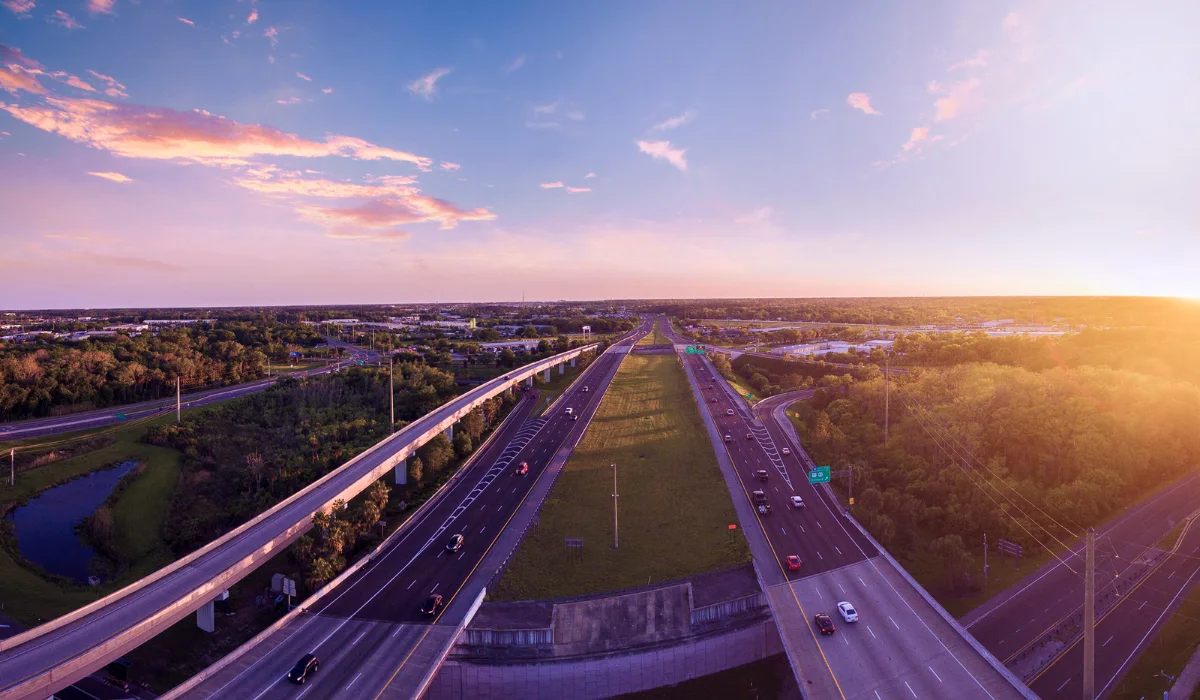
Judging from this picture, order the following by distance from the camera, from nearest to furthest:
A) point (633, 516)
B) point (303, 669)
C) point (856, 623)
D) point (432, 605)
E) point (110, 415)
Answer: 1. point (303, 669)
2. point (856, 623)
3. point (432, 605)
4. point (633, 516)
5. point (110, 415)

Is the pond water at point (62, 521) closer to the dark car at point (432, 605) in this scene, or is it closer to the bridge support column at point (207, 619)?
the bridge support column at point (207, 619)

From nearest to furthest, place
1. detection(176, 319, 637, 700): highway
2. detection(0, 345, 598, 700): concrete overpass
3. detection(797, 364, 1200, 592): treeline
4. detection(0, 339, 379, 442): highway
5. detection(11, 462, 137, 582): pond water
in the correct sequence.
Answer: detection(0, 345, 598, 700): concrete overpass, detection(176, 319, 637, 700): highway, detection(797, 364, 1200, 592): treeline, detection(11, 462, 137, 582): pond water, detection(0, 339, 379, 442): highway

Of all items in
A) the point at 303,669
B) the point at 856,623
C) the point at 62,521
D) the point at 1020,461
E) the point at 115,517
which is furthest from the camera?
the point at 1020,461

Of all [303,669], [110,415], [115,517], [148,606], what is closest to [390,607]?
[303,669]

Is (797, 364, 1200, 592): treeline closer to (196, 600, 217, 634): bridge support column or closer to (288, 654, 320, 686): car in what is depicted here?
(288, 654, 320, 686): car

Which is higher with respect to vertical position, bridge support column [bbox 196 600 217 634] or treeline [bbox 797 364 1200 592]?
treeline [bbox 797 364 1200 592]

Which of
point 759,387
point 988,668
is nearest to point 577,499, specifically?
point 988,668

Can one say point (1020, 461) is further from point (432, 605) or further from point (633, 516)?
point (432, 605)

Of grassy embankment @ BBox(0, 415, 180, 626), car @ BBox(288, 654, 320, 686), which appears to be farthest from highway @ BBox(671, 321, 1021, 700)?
grassy embankment @ BBox(0, 415, 180, 626)
